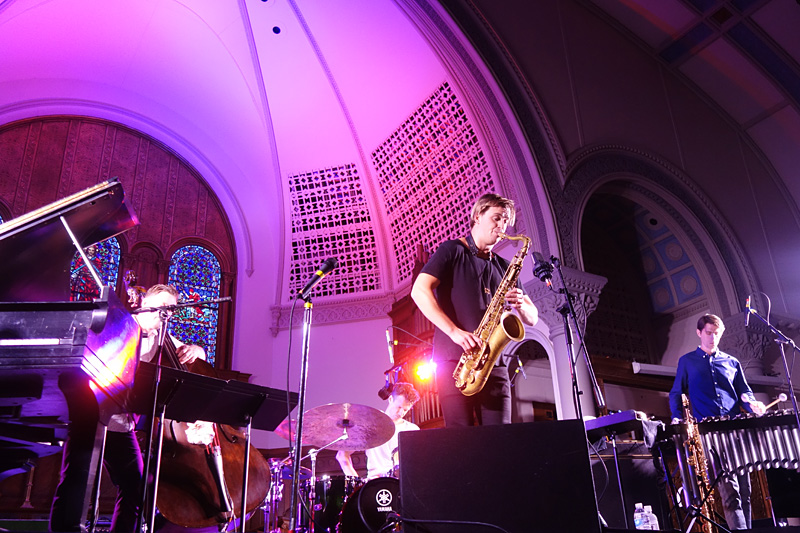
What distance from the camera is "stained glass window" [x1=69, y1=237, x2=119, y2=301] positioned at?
410 inches

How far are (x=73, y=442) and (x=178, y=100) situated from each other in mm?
10445

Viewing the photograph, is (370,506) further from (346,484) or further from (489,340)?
(489,340)

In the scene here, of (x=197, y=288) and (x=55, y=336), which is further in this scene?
(x=197, y=288)

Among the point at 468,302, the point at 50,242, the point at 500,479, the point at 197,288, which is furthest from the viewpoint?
the point at 197,288

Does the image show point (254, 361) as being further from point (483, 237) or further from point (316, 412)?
point (483, 237)

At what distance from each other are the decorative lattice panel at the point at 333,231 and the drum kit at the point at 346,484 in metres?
6.24

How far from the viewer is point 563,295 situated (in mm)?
8516

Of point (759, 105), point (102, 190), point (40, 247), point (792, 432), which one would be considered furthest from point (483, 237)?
point (759, 105)

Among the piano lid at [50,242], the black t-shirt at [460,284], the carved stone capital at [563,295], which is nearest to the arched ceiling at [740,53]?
the carved stone capital at [563,295]

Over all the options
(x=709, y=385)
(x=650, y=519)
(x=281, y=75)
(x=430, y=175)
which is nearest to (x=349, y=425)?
(x=650, y=519)

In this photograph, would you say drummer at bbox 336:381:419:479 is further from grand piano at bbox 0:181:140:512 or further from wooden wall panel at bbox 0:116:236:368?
wooden wall panel at bbox 0:116:236:368

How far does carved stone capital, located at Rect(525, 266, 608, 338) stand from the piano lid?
6202mm

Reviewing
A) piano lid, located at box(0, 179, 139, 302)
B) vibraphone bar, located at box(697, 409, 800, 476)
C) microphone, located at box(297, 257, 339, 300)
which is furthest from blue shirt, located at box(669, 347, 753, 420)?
piano lid, located at box(0, 179, 139, 302)

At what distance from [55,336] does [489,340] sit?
2.07m
